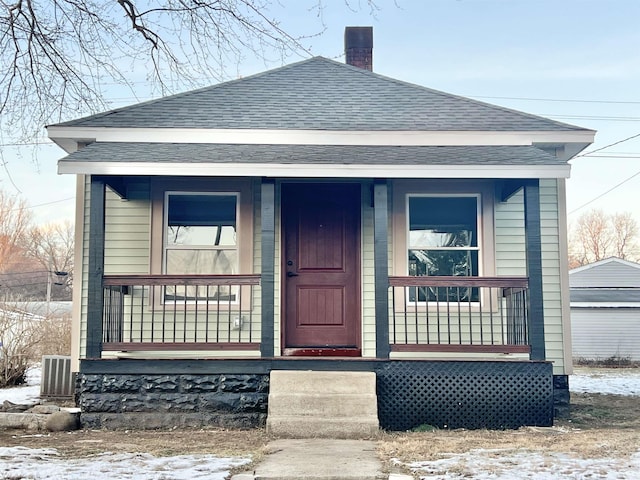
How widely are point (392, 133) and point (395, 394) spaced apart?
10.6 ft

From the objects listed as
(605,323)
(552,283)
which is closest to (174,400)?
(552,283)

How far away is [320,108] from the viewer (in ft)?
30.4

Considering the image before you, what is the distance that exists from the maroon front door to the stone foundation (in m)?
1.25

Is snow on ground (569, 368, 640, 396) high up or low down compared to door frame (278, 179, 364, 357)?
down

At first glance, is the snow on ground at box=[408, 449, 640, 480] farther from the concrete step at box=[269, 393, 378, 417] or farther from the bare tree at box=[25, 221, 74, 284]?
the bare tree at box=[25, 221, 74, 284]

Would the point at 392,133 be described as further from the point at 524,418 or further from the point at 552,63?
the point at 552,63

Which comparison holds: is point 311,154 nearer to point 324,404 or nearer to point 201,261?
point 201,261

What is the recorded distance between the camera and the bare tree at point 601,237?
153 feet

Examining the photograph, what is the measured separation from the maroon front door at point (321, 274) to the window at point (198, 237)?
730 millimetres

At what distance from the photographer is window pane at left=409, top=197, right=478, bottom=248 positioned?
8.84 m

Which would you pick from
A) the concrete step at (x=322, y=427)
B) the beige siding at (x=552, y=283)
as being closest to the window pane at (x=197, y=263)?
the concrete step at (x=322, y=427)

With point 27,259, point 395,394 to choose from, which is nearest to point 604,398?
point 395,394

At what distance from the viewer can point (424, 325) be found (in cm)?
877

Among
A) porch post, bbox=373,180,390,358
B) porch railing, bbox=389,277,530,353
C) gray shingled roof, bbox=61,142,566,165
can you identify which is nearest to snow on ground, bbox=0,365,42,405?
gray shingled roof, bbox=61,142,566,165
